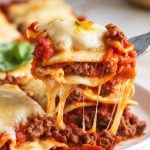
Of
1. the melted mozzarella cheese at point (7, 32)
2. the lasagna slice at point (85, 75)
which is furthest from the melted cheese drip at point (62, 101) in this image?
the melted mozzarella cheese at point (7, 32)

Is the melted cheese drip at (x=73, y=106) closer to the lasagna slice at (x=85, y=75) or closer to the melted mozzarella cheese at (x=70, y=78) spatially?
the lasagna slice at (x=85, y=75)

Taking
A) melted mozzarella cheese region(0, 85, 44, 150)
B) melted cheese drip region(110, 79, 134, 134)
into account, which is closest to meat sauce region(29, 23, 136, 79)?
melted cheese drip region(110, 79, 134, 134)

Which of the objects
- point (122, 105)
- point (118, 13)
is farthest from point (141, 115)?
point (118, 13)

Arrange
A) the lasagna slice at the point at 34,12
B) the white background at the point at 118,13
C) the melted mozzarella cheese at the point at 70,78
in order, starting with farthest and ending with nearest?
the white background at the point at 118,13 → the lasagna slice at the point at 34,12 → the melted mozzarella cheese at the point at 70,78

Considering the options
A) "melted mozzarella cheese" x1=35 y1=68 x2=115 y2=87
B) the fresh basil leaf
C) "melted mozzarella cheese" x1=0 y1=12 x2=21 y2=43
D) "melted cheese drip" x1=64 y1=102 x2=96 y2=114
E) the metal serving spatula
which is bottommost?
"melted mozzarella cheese" x1=0 y1=12 x2=21 y2=43

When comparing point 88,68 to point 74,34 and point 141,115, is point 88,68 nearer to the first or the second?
point 74,34

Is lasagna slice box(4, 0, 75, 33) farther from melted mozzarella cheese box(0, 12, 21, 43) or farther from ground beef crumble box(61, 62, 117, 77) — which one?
ground beef crumble box(61, 62, 117, 77)
